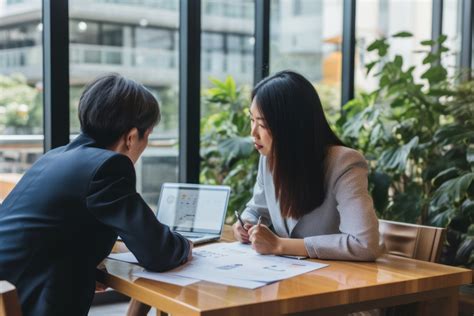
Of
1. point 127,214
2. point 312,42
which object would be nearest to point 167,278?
point 127,214

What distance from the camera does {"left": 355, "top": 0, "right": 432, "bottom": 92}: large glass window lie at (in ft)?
13.9

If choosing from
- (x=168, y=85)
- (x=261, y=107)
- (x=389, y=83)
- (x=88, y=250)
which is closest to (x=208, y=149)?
(x=168, y=85)

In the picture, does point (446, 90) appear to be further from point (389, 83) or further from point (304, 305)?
point (304, 305)

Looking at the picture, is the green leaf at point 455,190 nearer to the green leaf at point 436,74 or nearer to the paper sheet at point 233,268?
the green leaf at point 436,74

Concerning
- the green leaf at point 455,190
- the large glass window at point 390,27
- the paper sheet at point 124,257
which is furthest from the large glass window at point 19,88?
the large glass window at point 390,27

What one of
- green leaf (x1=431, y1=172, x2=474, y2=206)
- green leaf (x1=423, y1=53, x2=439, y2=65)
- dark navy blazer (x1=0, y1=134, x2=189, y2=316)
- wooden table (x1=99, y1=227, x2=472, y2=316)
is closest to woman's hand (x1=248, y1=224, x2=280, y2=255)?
wooden table (x1=99, y1=227, x2=472, y2=316)

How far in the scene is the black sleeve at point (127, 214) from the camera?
1.58 meters

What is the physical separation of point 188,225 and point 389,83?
1842 mm

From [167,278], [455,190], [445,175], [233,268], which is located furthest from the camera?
[445,175]

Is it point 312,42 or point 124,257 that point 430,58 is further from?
point 124,257

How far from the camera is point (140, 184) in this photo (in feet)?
11.6

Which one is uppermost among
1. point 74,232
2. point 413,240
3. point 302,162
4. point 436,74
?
point 436,74

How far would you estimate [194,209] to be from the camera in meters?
2.29

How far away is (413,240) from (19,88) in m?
1.96
